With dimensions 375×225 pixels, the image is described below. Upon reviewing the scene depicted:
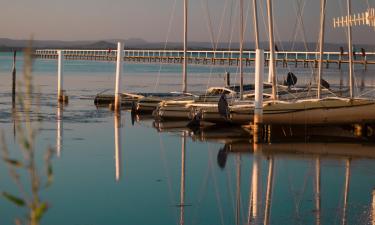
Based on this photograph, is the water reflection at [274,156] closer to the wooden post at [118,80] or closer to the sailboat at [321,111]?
the sailboat at [321,111]

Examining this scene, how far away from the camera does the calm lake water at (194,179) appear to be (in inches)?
488

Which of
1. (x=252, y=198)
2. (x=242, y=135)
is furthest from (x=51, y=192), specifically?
(x=242, y=135)

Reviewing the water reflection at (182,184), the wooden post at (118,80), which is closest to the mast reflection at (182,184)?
the water reflection at (182,184)

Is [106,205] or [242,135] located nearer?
[106,205]

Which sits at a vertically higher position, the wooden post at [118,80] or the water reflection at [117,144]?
the wooden post at [118,80]

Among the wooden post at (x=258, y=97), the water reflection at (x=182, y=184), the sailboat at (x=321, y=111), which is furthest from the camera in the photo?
the sailboat at (x=321, y=111)

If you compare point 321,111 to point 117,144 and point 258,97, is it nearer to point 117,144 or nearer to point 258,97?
point 258,97

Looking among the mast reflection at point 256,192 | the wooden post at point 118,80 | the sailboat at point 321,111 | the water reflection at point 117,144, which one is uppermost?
the wooden post at point 118,80

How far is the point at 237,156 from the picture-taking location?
1916 cm

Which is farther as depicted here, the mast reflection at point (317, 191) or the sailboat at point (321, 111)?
the sailboat at point (321, 111)

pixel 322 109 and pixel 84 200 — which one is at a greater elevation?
pixel 322 109

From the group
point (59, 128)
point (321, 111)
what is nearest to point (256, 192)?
point (321, 111)

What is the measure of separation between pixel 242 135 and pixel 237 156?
14.4 feet

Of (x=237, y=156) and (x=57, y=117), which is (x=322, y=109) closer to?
(x=237, y=156)
